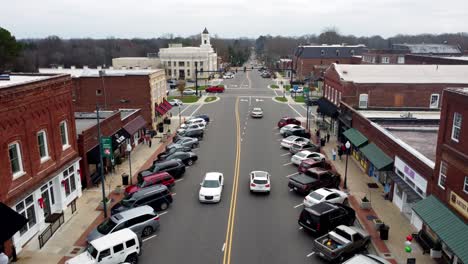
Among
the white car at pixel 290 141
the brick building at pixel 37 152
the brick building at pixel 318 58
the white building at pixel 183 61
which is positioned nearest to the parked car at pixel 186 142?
the white car at pixel 290 141

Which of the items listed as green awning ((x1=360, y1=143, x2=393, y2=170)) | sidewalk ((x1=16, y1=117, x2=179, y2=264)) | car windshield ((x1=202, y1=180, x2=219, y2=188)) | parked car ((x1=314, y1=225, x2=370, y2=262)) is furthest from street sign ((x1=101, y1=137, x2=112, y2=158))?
green awning ((x1=360, y1=143, x2=393, y2=170))

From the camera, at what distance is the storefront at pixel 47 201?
64.6ft

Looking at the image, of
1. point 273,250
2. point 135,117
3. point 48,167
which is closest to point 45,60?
point 135,117

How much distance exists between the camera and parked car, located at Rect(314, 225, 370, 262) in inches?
695

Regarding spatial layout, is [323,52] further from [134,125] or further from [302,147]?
[134,125]

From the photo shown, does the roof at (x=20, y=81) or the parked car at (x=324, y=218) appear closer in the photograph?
the roof at (x=20, y=81)

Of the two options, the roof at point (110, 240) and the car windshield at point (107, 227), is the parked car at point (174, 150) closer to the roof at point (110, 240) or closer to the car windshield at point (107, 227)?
the car windshield at point (107, 227)

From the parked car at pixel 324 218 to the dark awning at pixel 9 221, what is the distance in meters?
14.1

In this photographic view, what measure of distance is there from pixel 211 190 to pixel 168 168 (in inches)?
226

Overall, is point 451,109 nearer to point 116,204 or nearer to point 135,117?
point 116,204

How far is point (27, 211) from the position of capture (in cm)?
2030

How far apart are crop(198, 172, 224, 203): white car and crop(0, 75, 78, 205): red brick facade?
9.09 metres

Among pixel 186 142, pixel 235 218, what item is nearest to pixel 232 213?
pixel 235 218

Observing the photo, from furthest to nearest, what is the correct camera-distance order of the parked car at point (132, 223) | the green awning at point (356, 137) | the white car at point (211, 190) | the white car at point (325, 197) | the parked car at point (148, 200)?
the green awning at point (356, 137) < the white car at point (211, 190) < the white car at point (325, 197) < the parked car at point (148, 200) < the parked car at point (132, 223)
